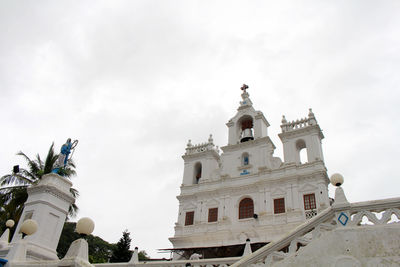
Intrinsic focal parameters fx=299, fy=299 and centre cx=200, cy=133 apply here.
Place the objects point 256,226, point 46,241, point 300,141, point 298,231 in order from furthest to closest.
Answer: point 300,141 → point 256,226 → point 46,241 → point 298,231

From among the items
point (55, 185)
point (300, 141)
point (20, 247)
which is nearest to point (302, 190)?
point (300, 141)

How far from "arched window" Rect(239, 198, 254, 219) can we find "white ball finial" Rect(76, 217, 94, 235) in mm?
20368

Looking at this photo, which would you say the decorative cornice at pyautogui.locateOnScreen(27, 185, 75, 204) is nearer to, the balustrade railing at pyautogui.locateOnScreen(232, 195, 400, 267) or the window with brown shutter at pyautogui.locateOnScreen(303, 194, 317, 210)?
the balustrade railing at pyautogui.locateOnScreen(232, 195, 400, 267)

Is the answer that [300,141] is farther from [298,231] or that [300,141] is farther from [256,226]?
[298,231]

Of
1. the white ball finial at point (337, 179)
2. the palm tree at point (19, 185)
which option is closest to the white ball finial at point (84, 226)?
the white ball finial at point (337, 179)

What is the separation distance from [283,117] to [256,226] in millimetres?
10850

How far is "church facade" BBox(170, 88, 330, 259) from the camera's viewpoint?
23.2 meters

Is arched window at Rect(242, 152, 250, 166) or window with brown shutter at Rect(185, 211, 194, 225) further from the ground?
arched window at Rect(242, 152, 250, 166)

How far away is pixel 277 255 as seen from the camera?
655cm

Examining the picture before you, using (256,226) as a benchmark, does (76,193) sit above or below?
above

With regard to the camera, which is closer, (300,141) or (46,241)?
(46,241)

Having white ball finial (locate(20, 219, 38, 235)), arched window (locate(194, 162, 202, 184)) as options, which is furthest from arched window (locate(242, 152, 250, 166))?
white ball finial (locate(20, 219, 38, 235))

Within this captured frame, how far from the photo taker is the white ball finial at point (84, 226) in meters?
6.55

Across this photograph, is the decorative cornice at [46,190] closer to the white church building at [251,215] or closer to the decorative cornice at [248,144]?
the white church building at [251,215]
